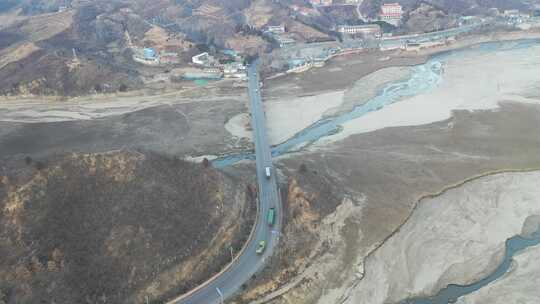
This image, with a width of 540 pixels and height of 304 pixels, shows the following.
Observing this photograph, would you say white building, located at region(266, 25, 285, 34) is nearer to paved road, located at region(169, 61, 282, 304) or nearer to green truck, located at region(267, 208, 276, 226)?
paved road, located at region(169, 61, 282, 304)

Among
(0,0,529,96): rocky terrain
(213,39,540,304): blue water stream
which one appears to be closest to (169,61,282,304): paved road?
(213,39,540,304): blue water stream

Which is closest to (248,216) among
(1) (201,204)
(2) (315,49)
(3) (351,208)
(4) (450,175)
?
(1) (201,204)

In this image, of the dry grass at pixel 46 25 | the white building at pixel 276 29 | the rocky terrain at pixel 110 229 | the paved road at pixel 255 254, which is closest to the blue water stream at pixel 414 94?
the paved road at pixel 255 254

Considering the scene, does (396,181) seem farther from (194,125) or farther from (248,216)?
(194,125)

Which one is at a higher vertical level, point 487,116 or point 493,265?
point 487,116

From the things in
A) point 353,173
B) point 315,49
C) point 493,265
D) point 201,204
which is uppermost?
point 315,49

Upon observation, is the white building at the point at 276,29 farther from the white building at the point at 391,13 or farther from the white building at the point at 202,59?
the white building at the point at 391,13

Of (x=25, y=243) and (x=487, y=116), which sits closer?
(x=25, y=243)
